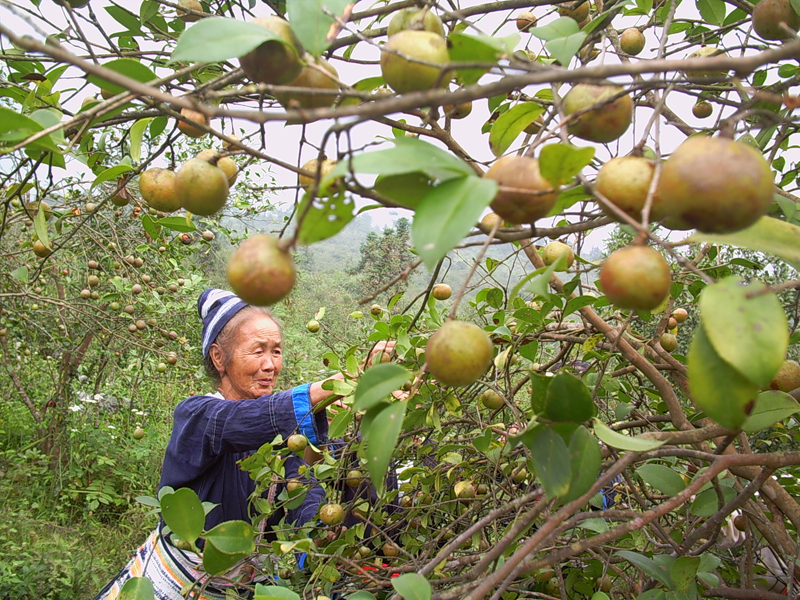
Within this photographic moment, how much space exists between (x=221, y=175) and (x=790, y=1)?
0.84m

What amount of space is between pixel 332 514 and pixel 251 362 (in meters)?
1.13

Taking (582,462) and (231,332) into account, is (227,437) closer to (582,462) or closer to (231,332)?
(231,332)

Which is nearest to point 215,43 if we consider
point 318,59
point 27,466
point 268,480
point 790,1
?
point 318,59

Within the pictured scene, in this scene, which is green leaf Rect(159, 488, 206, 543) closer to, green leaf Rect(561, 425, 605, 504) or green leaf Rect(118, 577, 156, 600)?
green leaf Rect(118, 577, 156, 600)

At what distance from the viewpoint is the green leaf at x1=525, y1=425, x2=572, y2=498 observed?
0.55m

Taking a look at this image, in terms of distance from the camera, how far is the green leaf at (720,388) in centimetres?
44

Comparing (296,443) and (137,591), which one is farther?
(296,443)

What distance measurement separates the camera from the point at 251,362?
7.47ft

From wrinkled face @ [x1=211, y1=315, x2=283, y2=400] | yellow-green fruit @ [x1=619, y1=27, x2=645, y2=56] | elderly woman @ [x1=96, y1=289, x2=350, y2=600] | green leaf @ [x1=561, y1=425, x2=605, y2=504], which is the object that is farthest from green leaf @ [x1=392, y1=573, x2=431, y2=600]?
wrinkled face @ [x1=211, y1=315, x2=283, y2=400]

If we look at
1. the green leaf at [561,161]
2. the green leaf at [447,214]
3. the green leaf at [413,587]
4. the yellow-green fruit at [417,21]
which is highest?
the yellow-green fruit at [417,21]

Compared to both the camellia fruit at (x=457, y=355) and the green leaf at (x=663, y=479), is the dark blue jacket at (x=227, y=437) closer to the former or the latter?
the green leaf at (x=663, y=479)

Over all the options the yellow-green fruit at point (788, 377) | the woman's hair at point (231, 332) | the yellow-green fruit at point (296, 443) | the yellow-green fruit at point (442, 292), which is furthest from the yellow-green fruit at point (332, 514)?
the woman's hair at point (231, 332)

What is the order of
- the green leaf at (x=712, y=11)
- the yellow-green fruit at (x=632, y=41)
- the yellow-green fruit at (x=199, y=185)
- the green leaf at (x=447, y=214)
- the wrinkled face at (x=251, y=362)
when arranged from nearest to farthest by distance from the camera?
1. the green leaf at (x=447, y=214)
2. the yellow-green fruit at (x=199, y=185)
3. the green leaf at (x=712, y=11)
4. the yellow-green fruit at (x=632, y=41)
5. the wrinkled face at (x=251, y=362)

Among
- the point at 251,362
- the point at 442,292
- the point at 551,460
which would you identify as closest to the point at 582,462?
the point at 551,460
